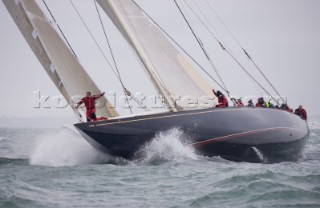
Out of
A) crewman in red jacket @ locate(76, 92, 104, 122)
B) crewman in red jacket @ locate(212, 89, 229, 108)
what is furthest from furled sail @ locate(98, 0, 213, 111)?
crewman in red jacket @ locate(76, 92, 104, 122)

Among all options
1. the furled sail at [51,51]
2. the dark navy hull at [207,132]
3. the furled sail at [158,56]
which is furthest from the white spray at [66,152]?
the furled sail at [158,56]

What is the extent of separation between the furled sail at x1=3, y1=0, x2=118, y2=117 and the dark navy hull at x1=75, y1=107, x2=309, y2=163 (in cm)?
172

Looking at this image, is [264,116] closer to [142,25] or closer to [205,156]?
[205,156]

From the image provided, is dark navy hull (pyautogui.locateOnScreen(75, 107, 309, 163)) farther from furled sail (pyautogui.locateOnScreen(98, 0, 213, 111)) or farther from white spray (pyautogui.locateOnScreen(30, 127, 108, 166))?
white spray (pyautogui.locateOnScreen(30, 127, 108, 166))

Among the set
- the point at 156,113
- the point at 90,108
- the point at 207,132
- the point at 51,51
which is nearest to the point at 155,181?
the point at 156,113

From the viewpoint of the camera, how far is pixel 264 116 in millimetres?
14320

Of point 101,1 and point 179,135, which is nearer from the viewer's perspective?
point 179,135

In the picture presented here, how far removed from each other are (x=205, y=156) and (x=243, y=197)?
4396 mm

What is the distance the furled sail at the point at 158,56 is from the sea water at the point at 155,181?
1419 mm

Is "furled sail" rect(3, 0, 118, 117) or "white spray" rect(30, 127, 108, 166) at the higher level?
"furled sail" rect(3, 0, 118, 117)

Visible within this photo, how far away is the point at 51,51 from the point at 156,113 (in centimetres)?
342

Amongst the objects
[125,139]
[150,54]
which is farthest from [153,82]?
[125,139]

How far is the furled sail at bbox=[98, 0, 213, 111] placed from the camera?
13117 mm

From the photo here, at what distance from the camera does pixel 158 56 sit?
13992mm
